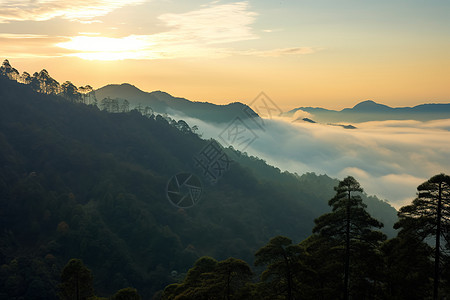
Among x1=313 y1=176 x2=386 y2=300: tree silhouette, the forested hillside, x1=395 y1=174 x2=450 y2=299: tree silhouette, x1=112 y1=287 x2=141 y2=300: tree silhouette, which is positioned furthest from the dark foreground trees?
the forested hillside

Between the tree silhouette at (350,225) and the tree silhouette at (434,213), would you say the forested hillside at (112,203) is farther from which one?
the tree silhouette at (434,213)

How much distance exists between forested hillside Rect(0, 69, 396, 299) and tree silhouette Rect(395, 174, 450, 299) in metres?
65.3

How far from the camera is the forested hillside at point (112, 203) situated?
85000mm

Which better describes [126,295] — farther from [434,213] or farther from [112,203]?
[112,203]

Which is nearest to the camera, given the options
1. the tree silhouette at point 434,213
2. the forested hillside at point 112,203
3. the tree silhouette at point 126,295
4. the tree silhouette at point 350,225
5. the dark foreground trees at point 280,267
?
the tree silhouette at point 434,213

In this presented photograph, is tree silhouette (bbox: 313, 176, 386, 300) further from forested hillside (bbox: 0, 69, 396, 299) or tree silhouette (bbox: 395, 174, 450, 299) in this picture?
forested hillside (bbox: 0, 69, 396, 299)

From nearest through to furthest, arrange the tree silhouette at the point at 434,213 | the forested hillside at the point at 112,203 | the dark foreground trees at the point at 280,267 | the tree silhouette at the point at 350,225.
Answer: the tree silhouette at the point at 434,213 < the tree silhouette at the point at 350,225 < the dark foreground trees at the point at 280,267 < the forested hillside at the point at 112,203

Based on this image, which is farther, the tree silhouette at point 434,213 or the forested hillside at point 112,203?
the forested hillside at point 112,203

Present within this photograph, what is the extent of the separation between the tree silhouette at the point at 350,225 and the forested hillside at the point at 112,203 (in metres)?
61.7

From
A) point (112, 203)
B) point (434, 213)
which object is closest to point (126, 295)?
point (434, 213)

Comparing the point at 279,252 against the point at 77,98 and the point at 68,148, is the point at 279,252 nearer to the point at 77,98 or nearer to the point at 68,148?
the point at 68,148

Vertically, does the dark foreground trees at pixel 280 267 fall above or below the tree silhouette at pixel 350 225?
below

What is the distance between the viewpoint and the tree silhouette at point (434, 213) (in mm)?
17219

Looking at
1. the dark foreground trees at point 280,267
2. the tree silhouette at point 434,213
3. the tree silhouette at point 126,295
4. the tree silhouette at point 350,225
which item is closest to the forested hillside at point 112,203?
the tree silhouette at point 126,295
